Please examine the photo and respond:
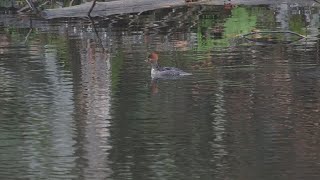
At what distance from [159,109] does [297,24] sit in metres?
18.4

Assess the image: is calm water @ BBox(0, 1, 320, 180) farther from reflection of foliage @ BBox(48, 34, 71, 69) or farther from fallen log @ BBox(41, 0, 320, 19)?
fallen log @ BBox(41, 0, 320, 19)

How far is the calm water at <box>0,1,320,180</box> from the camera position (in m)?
12.8

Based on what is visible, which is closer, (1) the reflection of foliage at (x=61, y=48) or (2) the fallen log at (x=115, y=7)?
(1) the reflection of foliage at (x=61, y=48)

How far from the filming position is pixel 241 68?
71.7 ft

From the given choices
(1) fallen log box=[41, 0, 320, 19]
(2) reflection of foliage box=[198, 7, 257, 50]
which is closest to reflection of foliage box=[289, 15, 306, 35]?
(2) reflection of foliage box=[198, 7, 257, 50]

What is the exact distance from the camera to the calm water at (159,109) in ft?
42.1

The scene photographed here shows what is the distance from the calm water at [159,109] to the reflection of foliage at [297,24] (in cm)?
247

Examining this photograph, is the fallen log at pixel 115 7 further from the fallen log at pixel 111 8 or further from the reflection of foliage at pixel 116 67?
the reflection of foliage at pixel 116 67

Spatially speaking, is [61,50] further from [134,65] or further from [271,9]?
[271,9]

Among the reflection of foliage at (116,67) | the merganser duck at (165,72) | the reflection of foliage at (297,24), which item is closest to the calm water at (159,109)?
the reflection of foliage at (116,67)

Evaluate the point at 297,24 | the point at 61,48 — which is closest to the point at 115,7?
the point at 297,24

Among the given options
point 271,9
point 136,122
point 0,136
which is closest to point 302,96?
point 136,122

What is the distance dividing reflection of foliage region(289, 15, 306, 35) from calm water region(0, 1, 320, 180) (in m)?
2.47

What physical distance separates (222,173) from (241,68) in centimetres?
970
